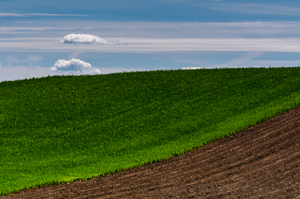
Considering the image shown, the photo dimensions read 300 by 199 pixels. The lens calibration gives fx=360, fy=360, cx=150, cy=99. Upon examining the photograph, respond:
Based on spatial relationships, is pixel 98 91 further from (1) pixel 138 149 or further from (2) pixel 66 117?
(1) pixel 138 149

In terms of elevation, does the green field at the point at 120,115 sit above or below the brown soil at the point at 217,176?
above

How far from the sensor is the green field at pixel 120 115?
18.4 metres

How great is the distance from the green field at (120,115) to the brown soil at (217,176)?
3.48 feet

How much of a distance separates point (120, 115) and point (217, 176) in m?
13.5

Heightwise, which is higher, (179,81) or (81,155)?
(179,81)

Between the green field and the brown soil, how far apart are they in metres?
1.06

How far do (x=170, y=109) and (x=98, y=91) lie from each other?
361 inches

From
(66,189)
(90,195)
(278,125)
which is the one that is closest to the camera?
(90,195)

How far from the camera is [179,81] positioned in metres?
33.6

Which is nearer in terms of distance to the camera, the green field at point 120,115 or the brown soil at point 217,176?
the brown soil at point 217,176

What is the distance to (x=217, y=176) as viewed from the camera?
1411 cm

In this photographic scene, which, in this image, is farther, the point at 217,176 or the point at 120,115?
the point at 120,115

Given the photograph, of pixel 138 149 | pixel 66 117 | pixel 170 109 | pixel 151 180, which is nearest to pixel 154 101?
pixel 170 109

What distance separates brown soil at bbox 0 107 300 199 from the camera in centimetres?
1246
